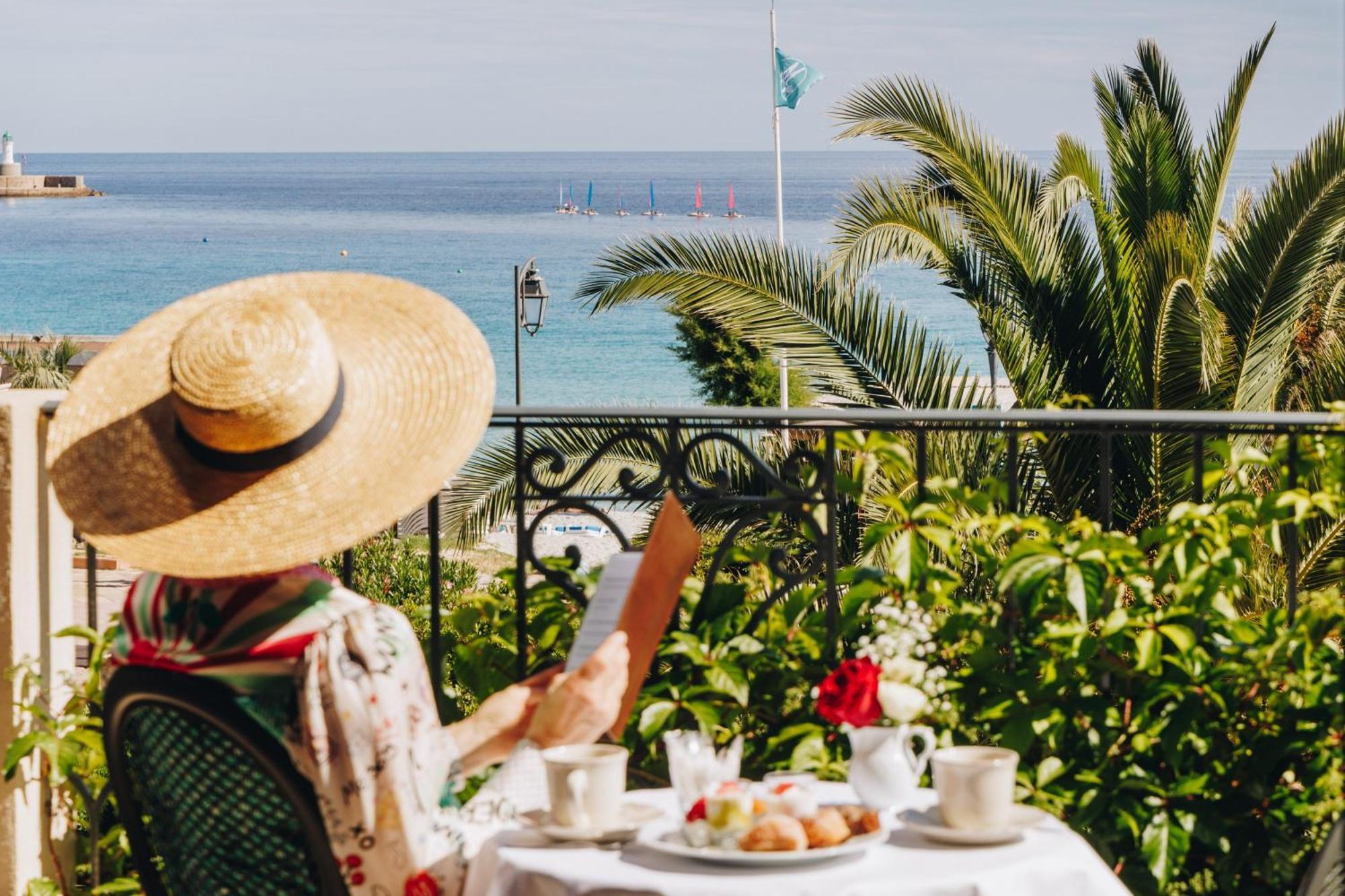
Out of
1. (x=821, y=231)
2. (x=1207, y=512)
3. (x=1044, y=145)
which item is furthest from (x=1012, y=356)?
(x=1044, y=145)

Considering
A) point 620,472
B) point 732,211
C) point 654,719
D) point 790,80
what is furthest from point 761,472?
point 732,211

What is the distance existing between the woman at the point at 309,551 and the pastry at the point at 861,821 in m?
0.41

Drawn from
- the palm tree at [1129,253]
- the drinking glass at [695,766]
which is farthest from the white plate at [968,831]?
the palm tree at [1129,253]

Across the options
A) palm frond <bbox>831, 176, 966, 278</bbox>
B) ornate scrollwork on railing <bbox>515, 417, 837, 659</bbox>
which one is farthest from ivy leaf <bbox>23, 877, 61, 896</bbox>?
palm frond <bbox>831, 176, 966, 278</bbox>

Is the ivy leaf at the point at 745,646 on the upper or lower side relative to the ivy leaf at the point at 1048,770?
upper

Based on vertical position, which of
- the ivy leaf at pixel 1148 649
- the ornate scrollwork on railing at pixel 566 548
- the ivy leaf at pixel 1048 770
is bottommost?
the ivy leaf at pixel 1048 770

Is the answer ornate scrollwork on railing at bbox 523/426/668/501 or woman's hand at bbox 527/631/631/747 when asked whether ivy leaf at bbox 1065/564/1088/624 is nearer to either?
ornate scrollwork on railing at bbox 523/426/668/501

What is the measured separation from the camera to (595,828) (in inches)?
91.1

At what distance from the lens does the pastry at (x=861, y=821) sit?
231 centimetres

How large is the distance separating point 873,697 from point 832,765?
977 mm

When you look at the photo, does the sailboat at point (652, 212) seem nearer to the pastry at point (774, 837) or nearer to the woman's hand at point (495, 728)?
the woman's hand at point (495, 728)

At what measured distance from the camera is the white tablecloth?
2162 millimetres

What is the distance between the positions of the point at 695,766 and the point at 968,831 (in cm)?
44

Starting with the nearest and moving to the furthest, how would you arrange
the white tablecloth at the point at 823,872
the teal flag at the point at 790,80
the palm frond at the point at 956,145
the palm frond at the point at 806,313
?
the white tablecloth at the point at 823,872, the palm frond at the point at 956,145, the palm frond at the point at 806,313, the teal flag at the point at 790,80
